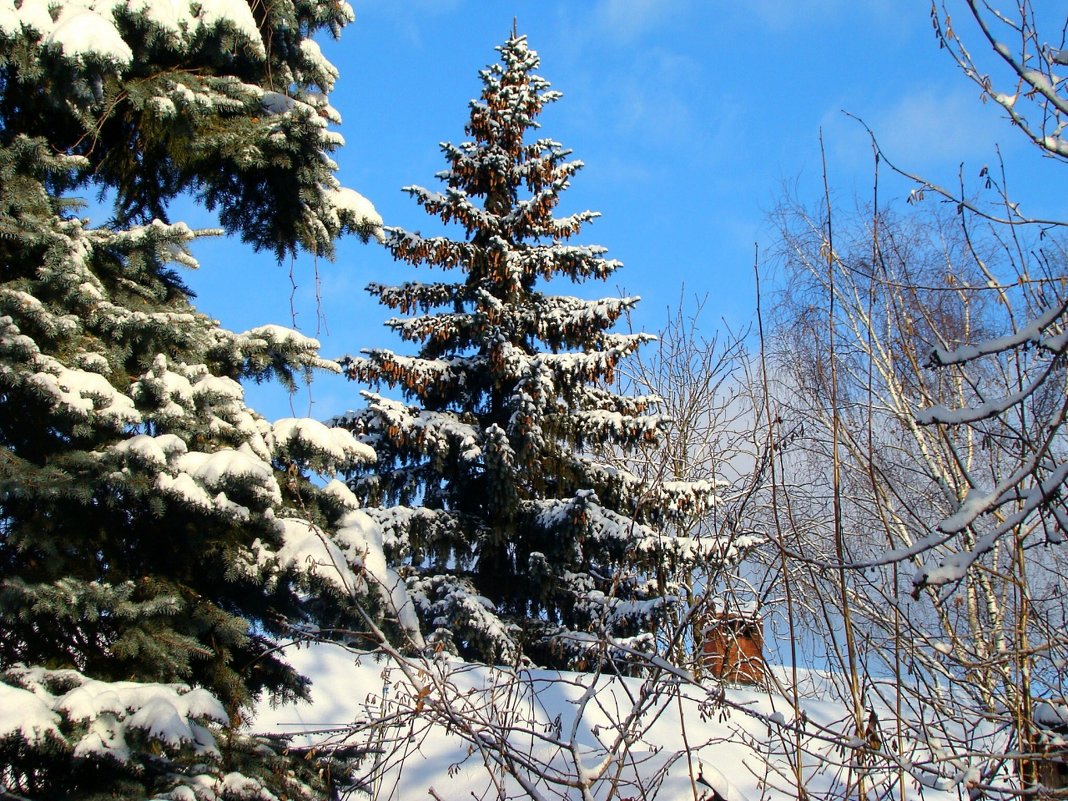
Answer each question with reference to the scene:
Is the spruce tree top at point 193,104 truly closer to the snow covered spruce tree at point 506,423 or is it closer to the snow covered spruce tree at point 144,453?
the snow covered spruce tree at point 144,453

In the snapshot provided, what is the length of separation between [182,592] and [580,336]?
26.2 feet

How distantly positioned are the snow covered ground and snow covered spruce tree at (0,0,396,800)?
0.45 meters

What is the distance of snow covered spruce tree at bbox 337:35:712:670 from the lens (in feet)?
32.7

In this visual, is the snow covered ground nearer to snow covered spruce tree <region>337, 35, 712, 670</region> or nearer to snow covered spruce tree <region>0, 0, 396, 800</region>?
snow covered spruce tree <region>0, 0, 396, 800</region>

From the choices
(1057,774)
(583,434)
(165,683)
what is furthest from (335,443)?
(583,434)

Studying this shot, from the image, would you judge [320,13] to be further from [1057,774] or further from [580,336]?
[580,336]

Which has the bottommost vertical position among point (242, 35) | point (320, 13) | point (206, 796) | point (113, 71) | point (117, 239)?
point (206, 796)

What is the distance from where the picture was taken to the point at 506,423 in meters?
11.3

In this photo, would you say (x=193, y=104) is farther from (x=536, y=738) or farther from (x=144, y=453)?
(x=536, y=738)

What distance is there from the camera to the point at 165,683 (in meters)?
3.48

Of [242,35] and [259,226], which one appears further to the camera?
[259,226]

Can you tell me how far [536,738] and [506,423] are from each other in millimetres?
6025

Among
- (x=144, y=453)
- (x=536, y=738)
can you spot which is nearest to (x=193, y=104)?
(x=144, y=453)

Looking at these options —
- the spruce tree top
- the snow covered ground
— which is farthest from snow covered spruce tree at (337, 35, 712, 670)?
the spruce tree top
